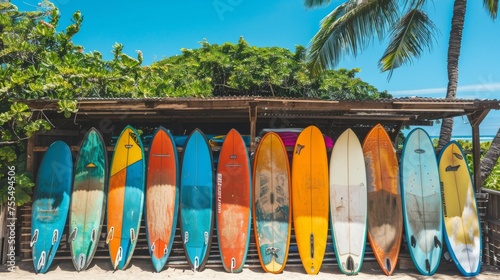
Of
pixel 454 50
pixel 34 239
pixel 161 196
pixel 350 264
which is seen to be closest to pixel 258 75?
pixel 454 50

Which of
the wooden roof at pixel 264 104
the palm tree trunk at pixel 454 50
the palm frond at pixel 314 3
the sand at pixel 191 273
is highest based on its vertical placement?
the palm frond at pixel 314 3

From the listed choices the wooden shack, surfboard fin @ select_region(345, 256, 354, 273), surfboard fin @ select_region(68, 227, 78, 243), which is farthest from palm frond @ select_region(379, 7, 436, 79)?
surfboard fin @ select_region(68, 227, 78, 243)

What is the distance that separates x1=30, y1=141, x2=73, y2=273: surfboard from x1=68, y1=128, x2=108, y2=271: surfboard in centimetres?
13

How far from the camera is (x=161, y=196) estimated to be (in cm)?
491

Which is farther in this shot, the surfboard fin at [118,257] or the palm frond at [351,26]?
the palm frond at [351,26]

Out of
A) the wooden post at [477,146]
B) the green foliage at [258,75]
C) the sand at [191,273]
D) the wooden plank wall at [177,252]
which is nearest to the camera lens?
the sand at [191,273]

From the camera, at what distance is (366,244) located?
498 centimetres

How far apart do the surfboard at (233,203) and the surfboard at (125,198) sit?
3.81 feet

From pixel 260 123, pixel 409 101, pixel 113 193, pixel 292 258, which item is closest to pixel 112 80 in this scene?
pixel 113 193

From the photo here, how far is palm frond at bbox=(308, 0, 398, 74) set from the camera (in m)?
6.71

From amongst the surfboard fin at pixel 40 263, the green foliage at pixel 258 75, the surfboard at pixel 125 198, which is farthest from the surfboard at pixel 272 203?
the green foliage at pixel 258 75

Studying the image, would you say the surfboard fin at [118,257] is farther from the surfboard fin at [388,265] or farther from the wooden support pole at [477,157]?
the wooden support pole at [477,157]

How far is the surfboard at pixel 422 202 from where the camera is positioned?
4598mm

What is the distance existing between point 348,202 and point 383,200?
0.51 m
